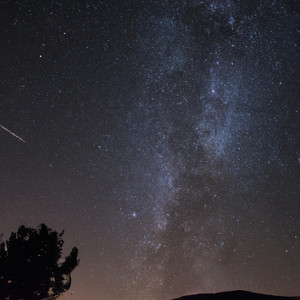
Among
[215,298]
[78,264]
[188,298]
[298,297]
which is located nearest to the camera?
[298,297]

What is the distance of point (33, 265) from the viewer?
14.9 metres

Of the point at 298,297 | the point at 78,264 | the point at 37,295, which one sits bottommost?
the point at 298,297

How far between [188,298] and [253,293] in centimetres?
340

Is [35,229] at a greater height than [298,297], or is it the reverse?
[35,229]

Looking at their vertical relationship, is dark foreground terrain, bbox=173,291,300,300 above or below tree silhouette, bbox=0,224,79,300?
below

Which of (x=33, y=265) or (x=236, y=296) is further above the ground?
(x=33, y=265)

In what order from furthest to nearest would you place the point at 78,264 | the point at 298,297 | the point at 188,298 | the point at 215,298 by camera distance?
the point at 78,264
the point at 188,298
the point at 215,298
the point at 298,297

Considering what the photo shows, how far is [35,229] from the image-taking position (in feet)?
53.0

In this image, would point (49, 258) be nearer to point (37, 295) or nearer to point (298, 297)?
point (37, 295)

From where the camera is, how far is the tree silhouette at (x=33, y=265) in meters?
14.1

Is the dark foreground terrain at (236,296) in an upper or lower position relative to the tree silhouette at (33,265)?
lower

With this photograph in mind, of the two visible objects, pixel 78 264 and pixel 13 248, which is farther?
pixel 78 264

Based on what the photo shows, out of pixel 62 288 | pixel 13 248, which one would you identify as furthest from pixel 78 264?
pixel 13 248

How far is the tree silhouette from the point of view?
1415 cm
